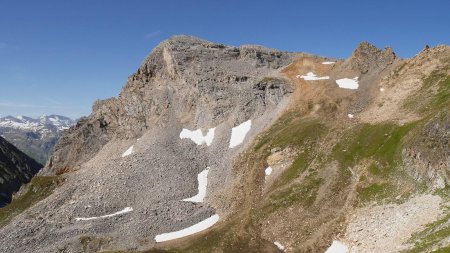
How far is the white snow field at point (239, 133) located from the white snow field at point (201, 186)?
8.55m

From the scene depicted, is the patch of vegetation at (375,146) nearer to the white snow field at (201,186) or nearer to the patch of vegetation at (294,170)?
the patch of vegetation at (294,170)

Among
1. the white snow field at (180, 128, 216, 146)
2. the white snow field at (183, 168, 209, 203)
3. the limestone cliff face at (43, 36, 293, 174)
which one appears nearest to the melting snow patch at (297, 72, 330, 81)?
the limestone cliff face at (43, 36, 293, 174)

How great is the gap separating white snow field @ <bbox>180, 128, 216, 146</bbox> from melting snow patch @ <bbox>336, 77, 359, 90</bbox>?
92.1ft

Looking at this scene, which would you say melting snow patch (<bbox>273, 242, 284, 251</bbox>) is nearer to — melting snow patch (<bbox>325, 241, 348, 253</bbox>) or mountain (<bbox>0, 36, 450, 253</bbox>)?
mountain (<bbox>0, 36, 450, 253</bbox>)

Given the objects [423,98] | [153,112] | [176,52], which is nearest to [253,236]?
[423,98]

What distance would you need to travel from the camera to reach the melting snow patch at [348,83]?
8829cm

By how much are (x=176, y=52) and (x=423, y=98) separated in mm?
63058

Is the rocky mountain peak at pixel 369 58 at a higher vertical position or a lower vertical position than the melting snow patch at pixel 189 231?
higher

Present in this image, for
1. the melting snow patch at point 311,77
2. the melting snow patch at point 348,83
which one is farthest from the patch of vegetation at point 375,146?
the melting snow patch at point 311,77

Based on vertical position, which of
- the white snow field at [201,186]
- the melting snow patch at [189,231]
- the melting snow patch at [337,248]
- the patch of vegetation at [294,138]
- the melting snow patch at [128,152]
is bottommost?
the melting snow patch at [337,248]

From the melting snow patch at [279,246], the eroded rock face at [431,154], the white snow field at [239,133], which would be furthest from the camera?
the white snow field at [239,133]

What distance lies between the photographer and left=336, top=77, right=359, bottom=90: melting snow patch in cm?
8829

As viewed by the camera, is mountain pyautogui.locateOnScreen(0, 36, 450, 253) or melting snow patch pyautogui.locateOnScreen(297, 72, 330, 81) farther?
melting snow patch pyautogui.locateOnScreen(297, 72, 330, 81)

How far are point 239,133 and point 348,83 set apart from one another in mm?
24883
